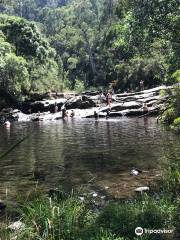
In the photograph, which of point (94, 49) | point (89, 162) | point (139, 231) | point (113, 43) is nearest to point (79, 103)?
point (113, 43)

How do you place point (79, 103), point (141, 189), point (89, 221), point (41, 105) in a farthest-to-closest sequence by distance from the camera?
1. point (41, 105)
2. point (79, 103)
3. point (141, 189)
4. point (89, 221)

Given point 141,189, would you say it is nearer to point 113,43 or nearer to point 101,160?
point 101,160

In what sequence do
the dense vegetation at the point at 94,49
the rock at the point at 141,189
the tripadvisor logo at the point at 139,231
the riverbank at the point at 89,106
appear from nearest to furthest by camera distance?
the tripadvisor logo at the point at 139,231 < the rock at the point at 141,189 < the dense vegetation at the point at 94,49 < the riverbank at the point at 89,106

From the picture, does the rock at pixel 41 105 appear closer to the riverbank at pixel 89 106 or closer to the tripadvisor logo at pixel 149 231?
the riverbank at pixel 89 106

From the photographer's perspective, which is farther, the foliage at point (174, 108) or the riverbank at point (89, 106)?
the riverbank at point (89, 106)

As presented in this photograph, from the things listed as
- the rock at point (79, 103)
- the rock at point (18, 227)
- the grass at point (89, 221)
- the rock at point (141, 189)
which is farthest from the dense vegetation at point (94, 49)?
the rock at point (18, 227)

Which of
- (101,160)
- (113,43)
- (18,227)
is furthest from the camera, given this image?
(113,43)

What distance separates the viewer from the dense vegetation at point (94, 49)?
21938 mm

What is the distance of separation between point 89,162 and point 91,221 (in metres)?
10.7

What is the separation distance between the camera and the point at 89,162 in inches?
788

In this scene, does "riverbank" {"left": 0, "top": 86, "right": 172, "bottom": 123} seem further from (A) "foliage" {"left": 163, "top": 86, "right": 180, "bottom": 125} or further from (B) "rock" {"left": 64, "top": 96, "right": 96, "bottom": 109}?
(A) "foliage" {"left": 163, "top": 86, "right": 180, "bottom": 125}

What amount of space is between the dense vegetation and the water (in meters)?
5.35

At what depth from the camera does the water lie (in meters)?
15.3

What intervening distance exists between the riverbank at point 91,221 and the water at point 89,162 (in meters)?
3.89
